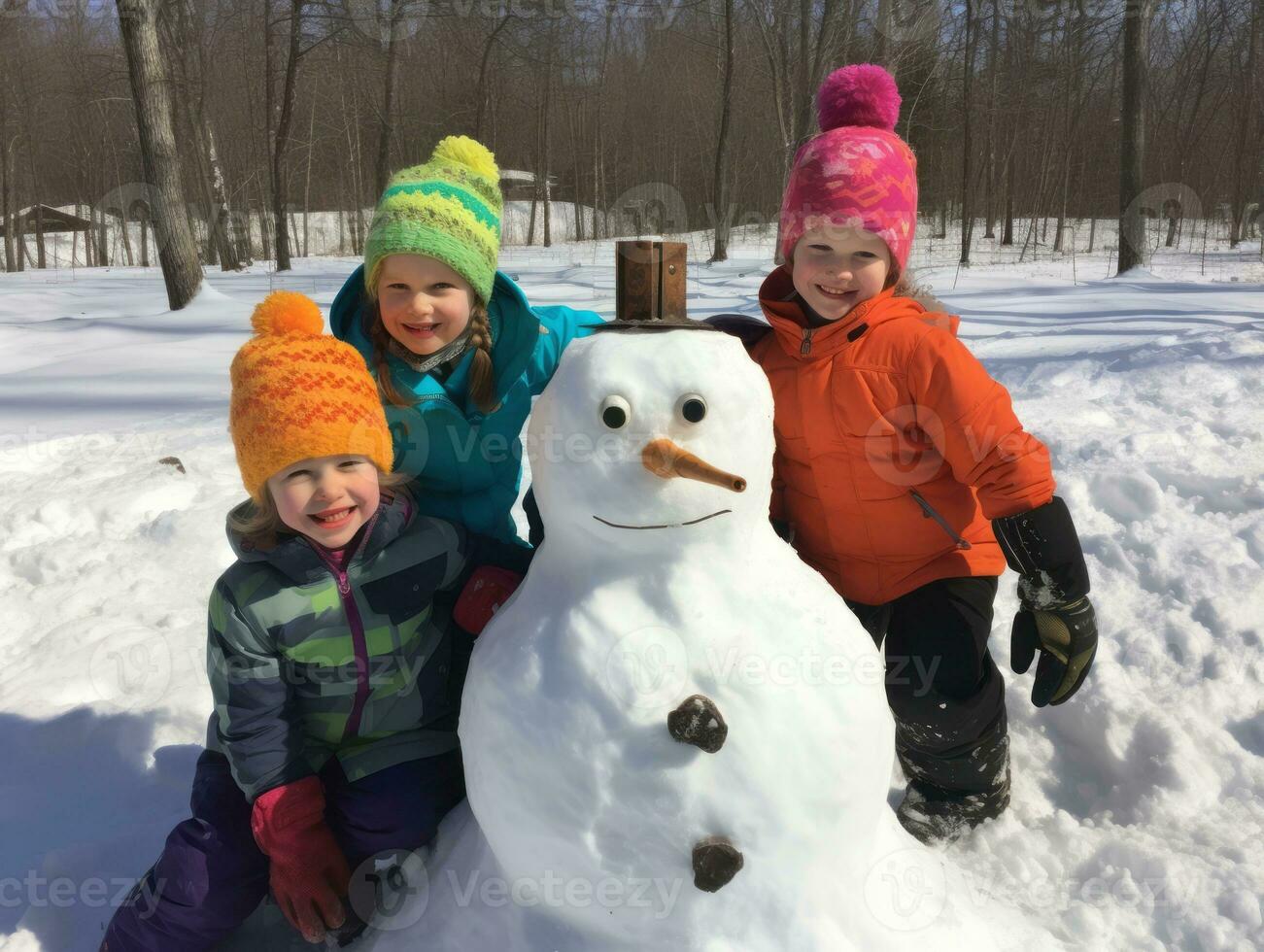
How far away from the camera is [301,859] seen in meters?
1.45

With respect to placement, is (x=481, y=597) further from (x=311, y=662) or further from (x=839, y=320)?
(x=839, y=320)

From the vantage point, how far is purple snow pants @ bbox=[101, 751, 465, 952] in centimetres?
145

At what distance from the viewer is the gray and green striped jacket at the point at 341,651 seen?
1.46m

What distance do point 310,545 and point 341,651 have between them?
20 centimetres

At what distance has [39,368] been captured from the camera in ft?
19.1

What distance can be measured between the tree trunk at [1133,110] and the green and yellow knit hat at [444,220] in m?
9.69

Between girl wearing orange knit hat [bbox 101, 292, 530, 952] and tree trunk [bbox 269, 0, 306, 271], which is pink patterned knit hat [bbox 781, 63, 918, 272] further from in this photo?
tree trunk [bbox 269, 0, 306, 271]

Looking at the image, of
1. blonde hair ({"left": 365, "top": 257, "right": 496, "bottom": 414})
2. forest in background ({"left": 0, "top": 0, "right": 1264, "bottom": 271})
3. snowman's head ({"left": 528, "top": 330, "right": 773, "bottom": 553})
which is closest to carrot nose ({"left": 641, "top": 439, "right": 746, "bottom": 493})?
snowman's head ({"left": 528, "top": 330, "right": 773, "bottom": 553})

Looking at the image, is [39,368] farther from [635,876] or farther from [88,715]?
[635,876]

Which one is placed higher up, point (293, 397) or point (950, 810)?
point (293, 397)

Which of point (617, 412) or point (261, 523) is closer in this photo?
point (617, 412)

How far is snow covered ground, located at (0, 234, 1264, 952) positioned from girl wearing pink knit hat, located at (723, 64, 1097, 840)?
0.96 feet

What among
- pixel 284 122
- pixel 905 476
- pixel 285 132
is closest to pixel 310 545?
pixel 905 476

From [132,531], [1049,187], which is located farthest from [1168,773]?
[1049,187]
